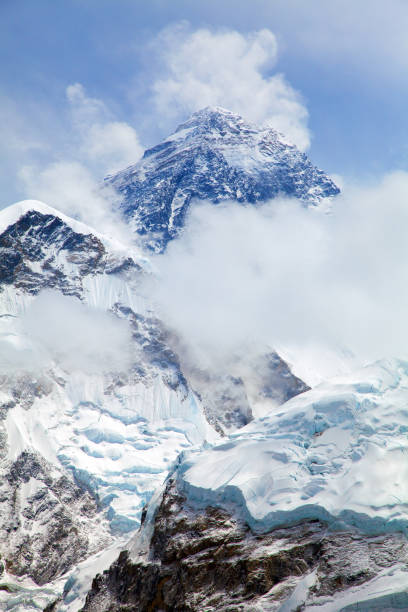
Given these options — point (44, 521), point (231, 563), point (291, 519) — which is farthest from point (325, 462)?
point (44, 521)

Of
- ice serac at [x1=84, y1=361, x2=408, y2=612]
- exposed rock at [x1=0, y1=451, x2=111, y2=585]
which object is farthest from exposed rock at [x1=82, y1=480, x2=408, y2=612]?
exposed rock at [x1=0, y1=451, x2=111, y2=585]

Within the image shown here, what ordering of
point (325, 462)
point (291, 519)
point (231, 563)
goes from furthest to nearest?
point (325, 462) → point (291, 519) → point (231, 563)

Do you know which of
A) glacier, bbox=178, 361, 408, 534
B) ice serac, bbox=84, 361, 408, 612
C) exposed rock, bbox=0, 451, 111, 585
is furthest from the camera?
exposed rock, bbox=0, 451, 111, 585

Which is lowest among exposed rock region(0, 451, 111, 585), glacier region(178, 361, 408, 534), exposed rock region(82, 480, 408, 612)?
exposed rock region(82, 480, 408, 612)

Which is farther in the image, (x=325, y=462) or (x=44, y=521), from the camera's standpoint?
(x=44, y=521)

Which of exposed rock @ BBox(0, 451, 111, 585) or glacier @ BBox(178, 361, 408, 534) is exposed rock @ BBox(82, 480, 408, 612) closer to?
glacier @ BBox(178, 361, 408, 534)

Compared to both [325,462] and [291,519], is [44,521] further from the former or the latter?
[291,519]

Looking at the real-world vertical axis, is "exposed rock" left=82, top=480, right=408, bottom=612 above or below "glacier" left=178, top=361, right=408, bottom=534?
below

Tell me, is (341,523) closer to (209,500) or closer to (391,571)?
(391,571)

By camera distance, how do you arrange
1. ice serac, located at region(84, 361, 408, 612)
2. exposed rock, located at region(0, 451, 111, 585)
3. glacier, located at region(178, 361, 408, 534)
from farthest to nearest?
exposed rock, located at region(0, 451, 111, 585), glacier, located at region(178, 361, 408, 534), ice serac, located at region(84, 361, 408, 612)
